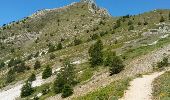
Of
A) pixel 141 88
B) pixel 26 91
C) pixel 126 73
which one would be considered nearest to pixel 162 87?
pixel 141 88

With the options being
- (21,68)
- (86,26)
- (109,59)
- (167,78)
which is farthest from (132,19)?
(167,78)

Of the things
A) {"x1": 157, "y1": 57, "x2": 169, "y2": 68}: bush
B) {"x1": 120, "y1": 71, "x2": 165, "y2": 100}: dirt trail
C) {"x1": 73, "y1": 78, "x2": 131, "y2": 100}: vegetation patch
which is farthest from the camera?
{"x1": 157, "y1": 57, "x2": 169, "y2": 68}: bush

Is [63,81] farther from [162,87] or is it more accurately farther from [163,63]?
[162,87]

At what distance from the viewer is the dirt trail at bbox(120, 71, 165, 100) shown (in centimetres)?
3967

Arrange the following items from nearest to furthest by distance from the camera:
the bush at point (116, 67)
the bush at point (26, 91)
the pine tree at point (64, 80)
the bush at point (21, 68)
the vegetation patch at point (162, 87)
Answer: the vegetation patch at point (162, 87)
the bush at point (116, 67)
the pine tree at point (64, 80)
the bush at point (26, 91)
the bush at point (21, 68)

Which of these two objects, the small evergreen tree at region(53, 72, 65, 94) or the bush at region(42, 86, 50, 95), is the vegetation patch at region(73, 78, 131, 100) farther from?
the bush at region(42, 86, 50, 95)

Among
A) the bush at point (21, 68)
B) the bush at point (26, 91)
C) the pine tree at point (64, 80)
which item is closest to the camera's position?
the pine tree at point (64, 80)

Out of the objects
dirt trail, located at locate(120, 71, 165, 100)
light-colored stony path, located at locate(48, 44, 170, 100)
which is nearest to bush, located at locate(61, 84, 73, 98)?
light-colored stony path, located at locate(48, 44, 170, 100)

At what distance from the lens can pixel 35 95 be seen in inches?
2338

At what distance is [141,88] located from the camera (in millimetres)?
43531

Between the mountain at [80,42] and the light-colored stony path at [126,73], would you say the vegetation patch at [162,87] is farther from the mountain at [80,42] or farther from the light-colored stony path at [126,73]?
the light-colored stony path at [126,73]

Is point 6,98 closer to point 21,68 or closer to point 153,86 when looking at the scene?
point 21,68

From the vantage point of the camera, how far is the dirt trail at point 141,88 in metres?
39.7

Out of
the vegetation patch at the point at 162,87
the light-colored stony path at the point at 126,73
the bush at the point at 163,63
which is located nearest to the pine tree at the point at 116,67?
the light-colored stony path at the point at 126,73
